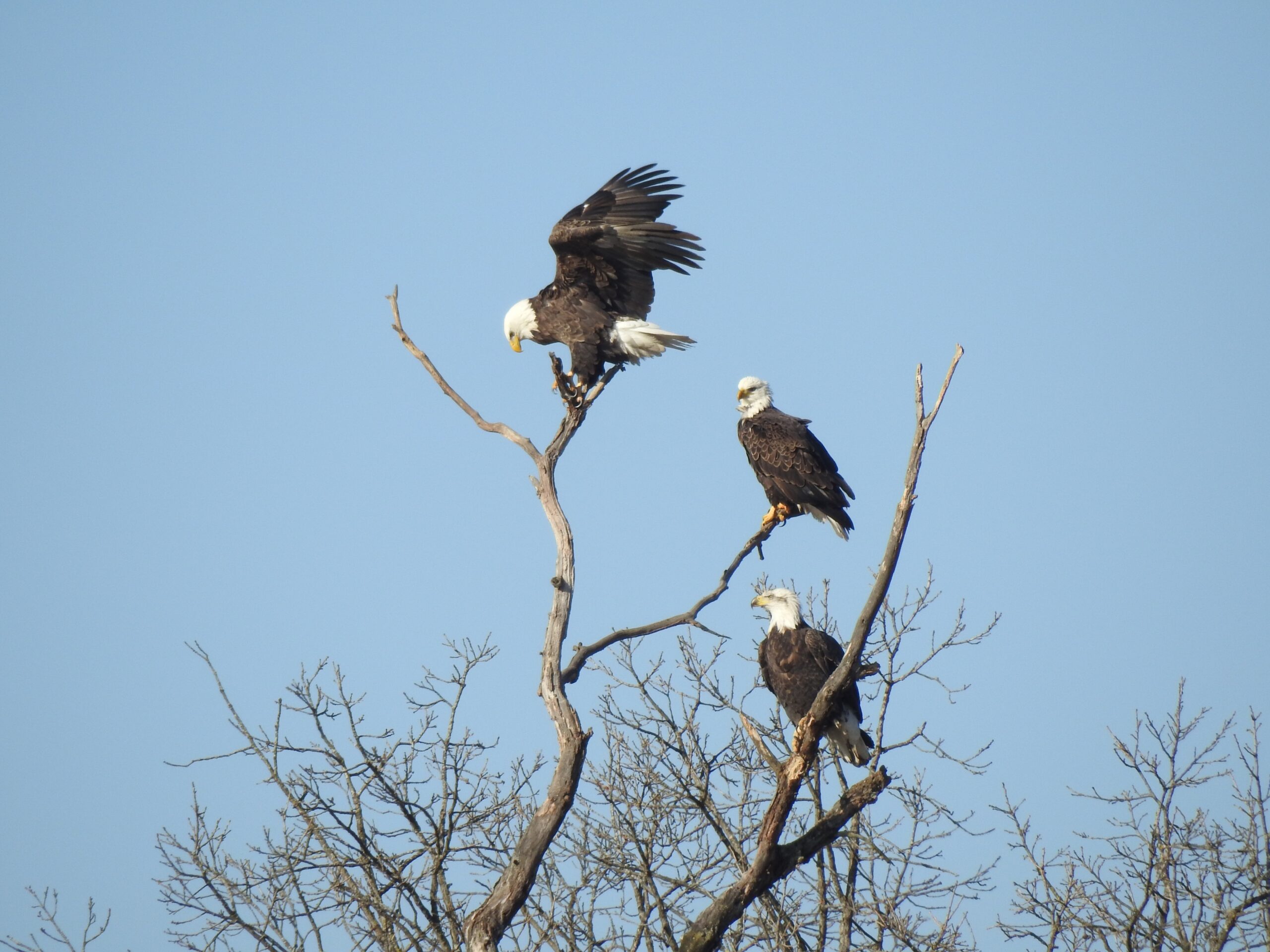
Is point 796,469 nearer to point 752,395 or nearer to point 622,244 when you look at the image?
point 752,395

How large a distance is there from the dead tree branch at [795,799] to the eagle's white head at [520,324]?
161 inches

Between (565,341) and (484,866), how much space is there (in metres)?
3.41

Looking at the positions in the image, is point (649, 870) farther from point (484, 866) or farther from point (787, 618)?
point (787, 618)

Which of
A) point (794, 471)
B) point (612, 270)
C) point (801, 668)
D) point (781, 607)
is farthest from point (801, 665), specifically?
point (612, 270)

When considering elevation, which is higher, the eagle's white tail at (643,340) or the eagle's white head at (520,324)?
the eagle's white head at (520,324)

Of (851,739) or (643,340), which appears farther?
(643,340)

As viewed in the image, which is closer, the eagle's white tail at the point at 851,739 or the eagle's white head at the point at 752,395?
the eagle's white tail at the point at 851,739

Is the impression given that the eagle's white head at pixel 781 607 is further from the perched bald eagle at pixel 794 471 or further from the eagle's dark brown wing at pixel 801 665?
the perched bald eagle at pixel 794 471

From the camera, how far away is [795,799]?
448 centimetres

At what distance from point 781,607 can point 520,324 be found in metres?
2.81

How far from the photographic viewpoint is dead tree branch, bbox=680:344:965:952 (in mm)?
4305

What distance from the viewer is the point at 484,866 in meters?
5.64

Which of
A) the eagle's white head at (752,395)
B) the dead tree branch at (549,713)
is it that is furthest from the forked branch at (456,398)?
the eagle's white head at (752,395)

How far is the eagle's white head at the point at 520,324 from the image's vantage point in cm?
799
